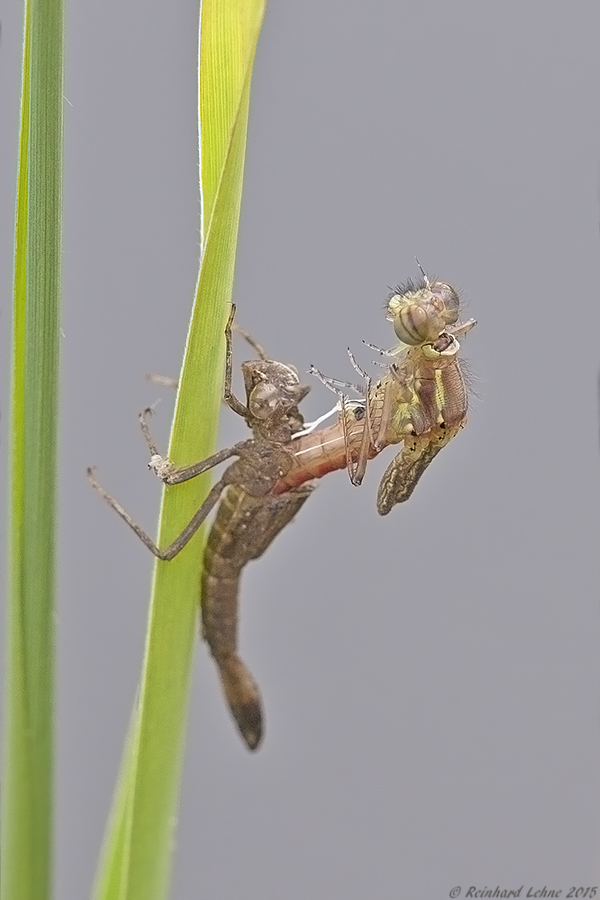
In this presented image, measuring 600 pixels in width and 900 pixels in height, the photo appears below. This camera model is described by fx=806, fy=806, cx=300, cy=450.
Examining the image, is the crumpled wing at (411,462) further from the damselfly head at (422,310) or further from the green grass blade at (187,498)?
the green grass blade at (187,498)

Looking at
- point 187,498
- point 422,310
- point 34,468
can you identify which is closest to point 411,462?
A: point 422,310

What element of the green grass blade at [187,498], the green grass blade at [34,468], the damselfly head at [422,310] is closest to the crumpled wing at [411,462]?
the damselfly head at [422,310]

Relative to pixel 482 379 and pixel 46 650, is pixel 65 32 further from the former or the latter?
pixel 482 379

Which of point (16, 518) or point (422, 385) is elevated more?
point (422, 385)

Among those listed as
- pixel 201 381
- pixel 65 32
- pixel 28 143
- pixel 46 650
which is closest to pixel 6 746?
pixel 46 650

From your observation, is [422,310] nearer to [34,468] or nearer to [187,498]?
[187,498]

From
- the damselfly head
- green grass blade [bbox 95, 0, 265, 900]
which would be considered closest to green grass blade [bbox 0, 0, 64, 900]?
green grass blade [bbox 95, 0, 265, 900]
